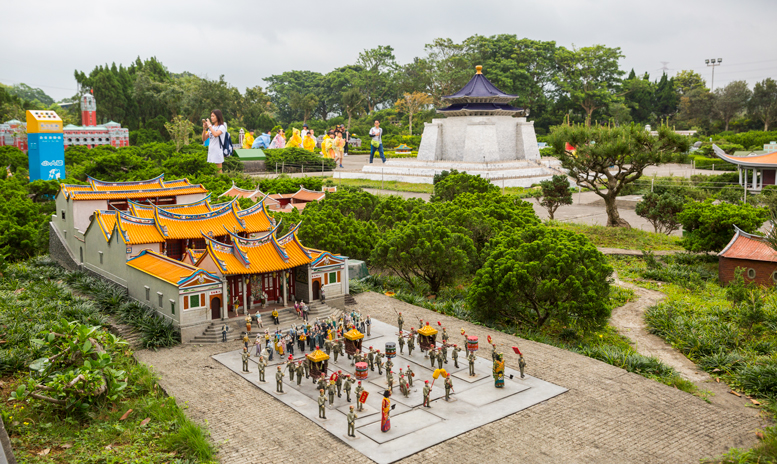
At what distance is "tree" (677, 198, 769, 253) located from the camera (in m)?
30.9

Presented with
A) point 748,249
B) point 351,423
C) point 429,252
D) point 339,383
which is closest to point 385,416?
point 351,423

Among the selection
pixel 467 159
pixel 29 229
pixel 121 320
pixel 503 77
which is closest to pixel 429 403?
pixel 121 320

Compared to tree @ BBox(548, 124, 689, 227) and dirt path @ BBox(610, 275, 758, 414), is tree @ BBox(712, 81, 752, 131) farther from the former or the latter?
dirt path @ BBox(610, 275, 758, 414)

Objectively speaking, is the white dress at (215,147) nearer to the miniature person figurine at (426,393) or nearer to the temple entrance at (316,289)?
the temple entrance at (316,289)

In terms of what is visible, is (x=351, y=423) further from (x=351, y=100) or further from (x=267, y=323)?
(x=351, y=100)

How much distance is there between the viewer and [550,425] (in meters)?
16.0

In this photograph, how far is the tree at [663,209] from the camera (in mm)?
38125

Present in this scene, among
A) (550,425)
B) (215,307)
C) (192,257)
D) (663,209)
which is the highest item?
(663,209)

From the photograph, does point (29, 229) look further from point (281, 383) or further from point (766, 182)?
point (766, 182)

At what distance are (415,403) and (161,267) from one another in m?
12.6

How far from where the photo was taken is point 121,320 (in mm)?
23500

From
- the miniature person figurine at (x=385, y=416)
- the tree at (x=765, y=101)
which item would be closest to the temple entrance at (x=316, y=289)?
the miniature person figurine at (x=385, y=416)

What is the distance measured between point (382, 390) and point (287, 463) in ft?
15.5

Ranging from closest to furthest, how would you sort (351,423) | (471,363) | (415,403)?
(351,423)
(415,403)
(471,363)
